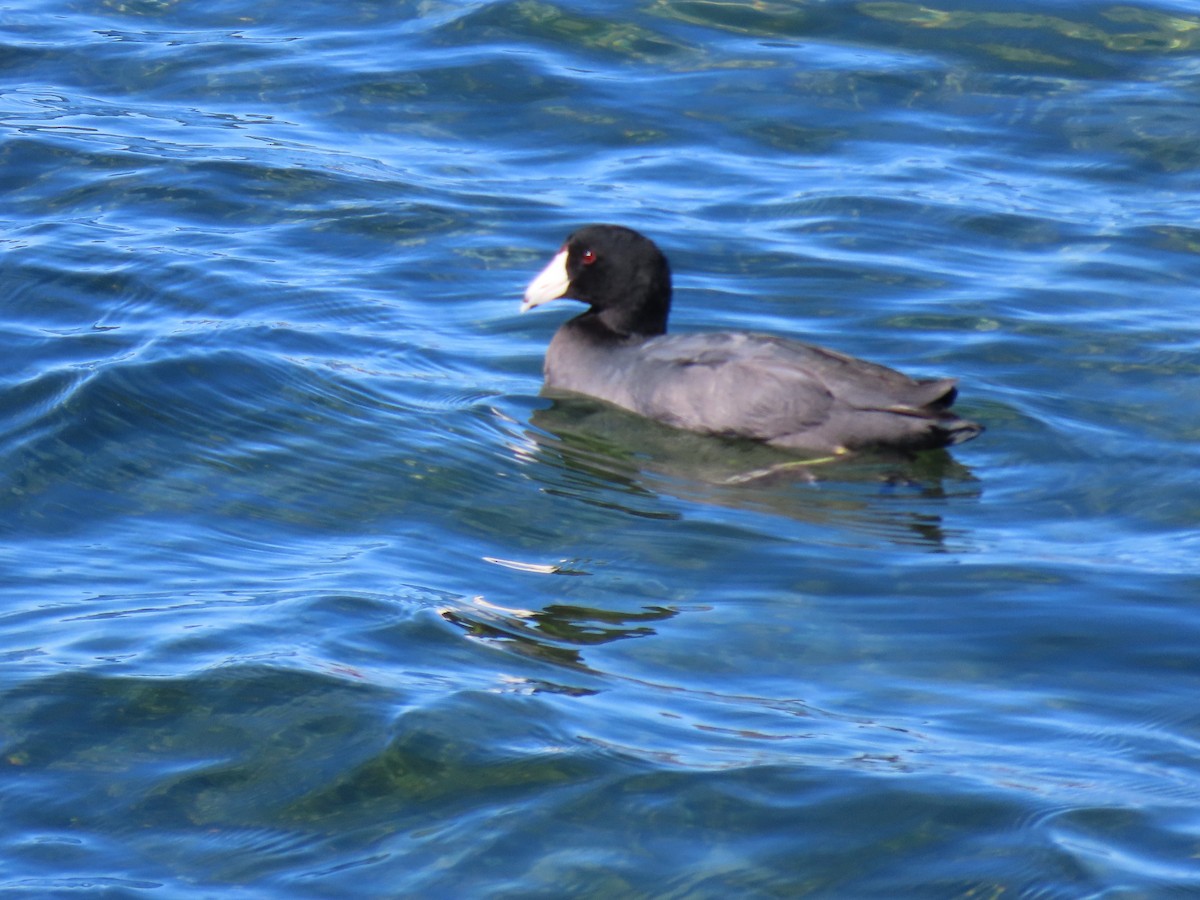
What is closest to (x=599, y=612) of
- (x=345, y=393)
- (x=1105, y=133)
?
(x=345, y=393)

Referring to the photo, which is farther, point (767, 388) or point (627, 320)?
point (627, 320)

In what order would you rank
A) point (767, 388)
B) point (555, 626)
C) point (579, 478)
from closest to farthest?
point (555, 626) < point (579, 478) < point (767, 388)

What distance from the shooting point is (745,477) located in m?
7.86

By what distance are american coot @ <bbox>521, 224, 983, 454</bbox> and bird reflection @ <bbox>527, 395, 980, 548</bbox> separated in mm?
89

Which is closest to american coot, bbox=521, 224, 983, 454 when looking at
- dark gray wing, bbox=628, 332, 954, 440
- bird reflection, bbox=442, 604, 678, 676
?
dark gray wing, bbox=628, 332, 954, 440

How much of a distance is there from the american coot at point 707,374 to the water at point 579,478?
6.6 inches

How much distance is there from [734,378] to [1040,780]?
3273 mm

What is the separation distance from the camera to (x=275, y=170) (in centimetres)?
1143

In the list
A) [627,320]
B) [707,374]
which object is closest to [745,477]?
[707,374]

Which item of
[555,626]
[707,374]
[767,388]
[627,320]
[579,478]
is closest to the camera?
[555,626]

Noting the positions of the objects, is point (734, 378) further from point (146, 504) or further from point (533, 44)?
point (533, 44)

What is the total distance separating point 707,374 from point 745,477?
2.09 feet

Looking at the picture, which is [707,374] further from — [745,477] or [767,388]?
[745,477]

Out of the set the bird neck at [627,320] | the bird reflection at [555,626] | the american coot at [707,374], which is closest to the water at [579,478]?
the bird reflection at [555,626]
